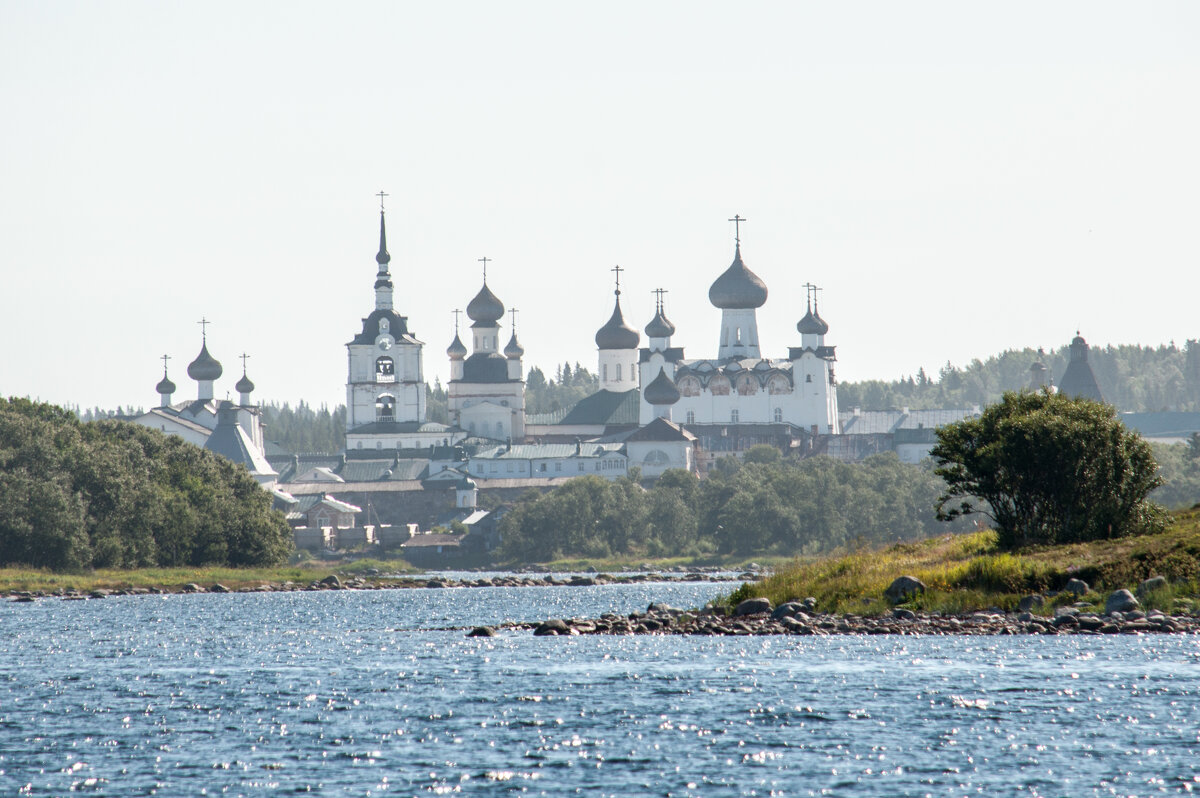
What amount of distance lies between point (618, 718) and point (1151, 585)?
40.0 ft

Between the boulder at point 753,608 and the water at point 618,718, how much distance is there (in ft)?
10.3

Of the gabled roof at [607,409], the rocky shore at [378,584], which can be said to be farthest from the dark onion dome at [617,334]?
the rocky shore at [378,584]

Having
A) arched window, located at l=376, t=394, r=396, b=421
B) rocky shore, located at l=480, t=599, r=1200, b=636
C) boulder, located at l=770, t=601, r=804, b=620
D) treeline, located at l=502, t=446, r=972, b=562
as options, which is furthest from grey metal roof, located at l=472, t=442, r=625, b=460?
boulder, located at l=770, t=601, r=804, b=620

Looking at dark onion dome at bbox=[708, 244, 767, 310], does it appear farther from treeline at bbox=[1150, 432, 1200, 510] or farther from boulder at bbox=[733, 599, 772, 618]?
boulder at bbox=[733, 599, 772, 618]

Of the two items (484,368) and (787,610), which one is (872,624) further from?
(484,368)

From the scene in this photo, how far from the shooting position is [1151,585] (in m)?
30.0

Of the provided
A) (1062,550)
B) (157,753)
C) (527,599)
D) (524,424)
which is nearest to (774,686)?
(157,753)

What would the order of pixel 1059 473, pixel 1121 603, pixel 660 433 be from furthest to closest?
pixel 660 433 → pixel 1059 473 → pixel 1121 603

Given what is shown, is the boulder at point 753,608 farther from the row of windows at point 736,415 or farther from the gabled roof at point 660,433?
the row of windows at point 736,415

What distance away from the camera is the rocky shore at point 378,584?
57062 millimetres

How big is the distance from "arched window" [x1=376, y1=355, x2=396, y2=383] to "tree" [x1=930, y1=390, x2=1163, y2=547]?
95290 mm

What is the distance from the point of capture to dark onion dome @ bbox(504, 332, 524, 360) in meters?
138

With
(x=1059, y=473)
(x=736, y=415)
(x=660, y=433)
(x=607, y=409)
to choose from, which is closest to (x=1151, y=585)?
(x=1059, y=473)

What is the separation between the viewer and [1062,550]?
32812 mm
